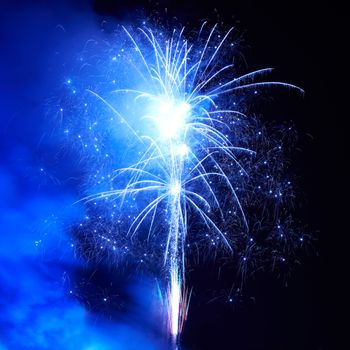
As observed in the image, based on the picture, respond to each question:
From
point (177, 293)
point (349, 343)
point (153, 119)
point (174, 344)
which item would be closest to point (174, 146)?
point (153, 119)

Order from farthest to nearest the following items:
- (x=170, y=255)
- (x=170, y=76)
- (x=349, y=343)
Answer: (x=349, y=343) → (x=170, y=255) → (x=170, y=76)

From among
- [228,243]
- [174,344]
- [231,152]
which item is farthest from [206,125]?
[174,344]

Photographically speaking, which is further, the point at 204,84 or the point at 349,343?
the point at 349,343

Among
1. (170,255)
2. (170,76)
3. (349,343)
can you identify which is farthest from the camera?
(349,343)

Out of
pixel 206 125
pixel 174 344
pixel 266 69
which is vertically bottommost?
pixel 174 344

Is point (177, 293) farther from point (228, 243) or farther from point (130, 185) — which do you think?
point (130, 185)

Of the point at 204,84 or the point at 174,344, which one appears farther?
the point at 174,344

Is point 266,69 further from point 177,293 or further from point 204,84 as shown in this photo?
point 177,293

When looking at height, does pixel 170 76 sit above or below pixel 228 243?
above

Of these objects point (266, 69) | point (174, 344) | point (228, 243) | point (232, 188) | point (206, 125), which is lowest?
point (174, 344)
